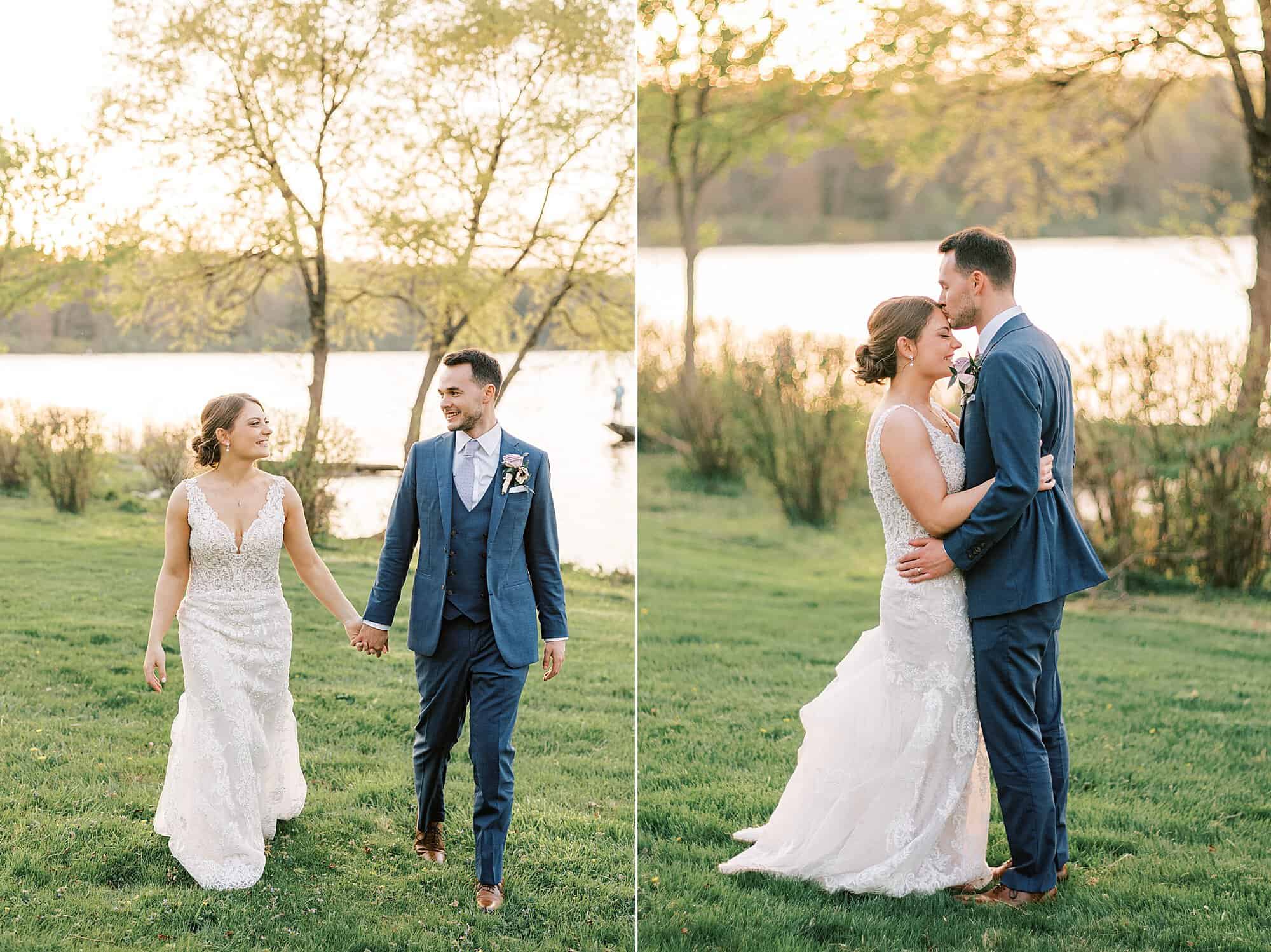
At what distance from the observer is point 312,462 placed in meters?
6.67

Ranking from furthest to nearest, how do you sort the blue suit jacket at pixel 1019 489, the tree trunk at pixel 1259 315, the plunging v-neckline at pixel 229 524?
the tree trunk at pixel 1259 315, the plunging v-neckline at pixel 229 524, the blue suit jacket at pixel 1019 489

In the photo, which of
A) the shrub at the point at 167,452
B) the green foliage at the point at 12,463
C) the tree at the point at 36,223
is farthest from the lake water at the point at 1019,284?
the green foliage at the point at 12,463

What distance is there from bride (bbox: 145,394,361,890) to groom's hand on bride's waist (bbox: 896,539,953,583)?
1.56m

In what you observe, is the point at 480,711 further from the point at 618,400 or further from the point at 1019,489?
the point at 618,400

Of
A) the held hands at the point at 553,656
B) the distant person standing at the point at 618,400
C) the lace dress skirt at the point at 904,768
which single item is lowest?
the lace dress skirt at the point at 904,768

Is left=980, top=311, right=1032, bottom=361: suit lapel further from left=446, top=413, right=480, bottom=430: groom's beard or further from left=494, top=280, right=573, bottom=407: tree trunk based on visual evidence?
left=494, top=280, right=573, bottom=407: tree trunk

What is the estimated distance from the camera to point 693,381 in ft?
34.5

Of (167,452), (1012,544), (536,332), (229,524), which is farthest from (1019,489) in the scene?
(167,452)

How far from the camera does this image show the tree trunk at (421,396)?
6984 mm

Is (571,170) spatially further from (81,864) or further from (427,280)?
(81,864)

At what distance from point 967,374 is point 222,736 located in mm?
2298

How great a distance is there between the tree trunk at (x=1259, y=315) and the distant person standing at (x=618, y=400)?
12.9ft

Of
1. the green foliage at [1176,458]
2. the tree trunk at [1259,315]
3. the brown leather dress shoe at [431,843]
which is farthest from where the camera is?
the tree trunk at [1259,315]

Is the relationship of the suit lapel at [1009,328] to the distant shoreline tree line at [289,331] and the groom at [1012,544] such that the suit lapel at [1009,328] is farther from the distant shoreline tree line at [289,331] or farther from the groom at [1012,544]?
the distant shoreline tree line at [289,331]
